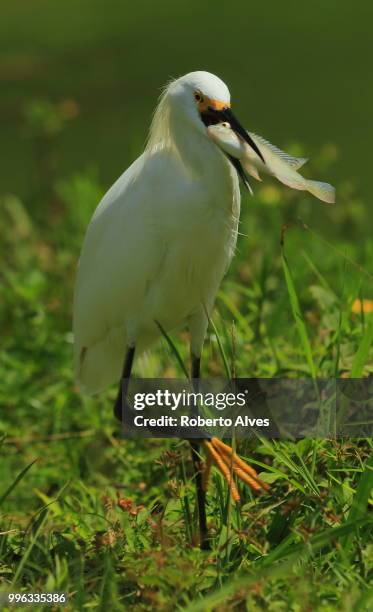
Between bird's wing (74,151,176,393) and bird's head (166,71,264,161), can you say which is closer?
bird's head (166,71,264,161)

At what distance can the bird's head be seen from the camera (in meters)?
2.49

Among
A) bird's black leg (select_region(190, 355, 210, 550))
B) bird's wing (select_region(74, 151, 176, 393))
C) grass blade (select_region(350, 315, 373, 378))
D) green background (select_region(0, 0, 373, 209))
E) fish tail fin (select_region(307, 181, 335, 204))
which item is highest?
green background (select_region(0, 0, 373, 209))

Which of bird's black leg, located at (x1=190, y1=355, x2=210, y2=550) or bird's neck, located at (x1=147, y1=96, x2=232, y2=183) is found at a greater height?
bird's neck, located at (x1=147, y1=96, x2=232, y2=183)

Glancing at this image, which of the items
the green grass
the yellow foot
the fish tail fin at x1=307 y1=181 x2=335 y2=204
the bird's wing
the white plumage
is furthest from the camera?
the bird's wing

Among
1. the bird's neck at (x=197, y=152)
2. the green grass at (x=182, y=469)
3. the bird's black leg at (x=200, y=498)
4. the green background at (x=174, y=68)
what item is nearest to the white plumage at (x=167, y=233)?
the bird's neck at (x=197, y=152)

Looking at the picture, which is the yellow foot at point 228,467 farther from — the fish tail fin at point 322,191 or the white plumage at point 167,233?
the fish tail fin at point 322,191

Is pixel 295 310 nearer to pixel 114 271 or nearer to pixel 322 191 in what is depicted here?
pixel 322 191

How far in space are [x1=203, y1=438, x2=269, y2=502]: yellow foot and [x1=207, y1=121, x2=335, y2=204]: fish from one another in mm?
648

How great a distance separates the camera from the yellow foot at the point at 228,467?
2.49m

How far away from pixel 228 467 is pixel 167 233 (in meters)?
0.61

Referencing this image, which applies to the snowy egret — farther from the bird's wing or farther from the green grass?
the green grass

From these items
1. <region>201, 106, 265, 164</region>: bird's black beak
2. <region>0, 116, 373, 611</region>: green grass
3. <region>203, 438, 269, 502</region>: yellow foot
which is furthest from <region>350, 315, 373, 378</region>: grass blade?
<region>201, 106, 265, 164</region>: bird's black beak

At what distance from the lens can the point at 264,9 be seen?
39.8 feet

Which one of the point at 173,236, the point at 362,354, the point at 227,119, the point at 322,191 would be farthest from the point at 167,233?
the point at 362,354
